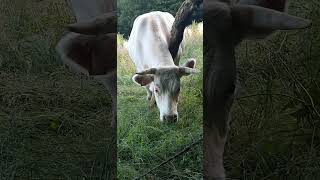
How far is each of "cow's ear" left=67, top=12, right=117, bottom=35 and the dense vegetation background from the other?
5.2 inches

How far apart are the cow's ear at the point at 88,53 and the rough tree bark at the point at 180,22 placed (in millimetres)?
384

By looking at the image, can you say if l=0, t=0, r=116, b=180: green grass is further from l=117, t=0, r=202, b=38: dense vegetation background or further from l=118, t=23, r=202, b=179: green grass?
l=117, t=0, r=202, b=38: dense vegetation background

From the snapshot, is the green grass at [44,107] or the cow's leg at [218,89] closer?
the cow's leg at [218,89]

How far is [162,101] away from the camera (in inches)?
146

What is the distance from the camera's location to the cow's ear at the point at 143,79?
147 inches

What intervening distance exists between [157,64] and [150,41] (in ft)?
0.51

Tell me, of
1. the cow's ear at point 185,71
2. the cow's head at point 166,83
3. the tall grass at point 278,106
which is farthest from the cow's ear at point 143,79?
the tall grass at point 278,106

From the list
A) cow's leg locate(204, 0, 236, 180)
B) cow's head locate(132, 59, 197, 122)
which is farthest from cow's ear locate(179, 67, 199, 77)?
cow's leg locate(204, 0, 236, 180)

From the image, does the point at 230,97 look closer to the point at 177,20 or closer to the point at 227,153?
the point at 227,153

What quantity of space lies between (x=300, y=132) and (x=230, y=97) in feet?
1.60

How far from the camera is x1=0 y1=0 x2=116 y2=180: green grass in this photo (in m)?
3.96

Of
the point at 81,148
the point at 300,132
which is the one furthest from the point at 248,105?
the point at 81,148

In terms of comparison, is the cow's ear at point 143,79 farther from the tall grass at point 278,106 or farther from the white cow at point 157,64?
the tall grass at point 278,106

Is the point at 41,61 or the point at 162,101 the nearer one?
the point at 162,101
